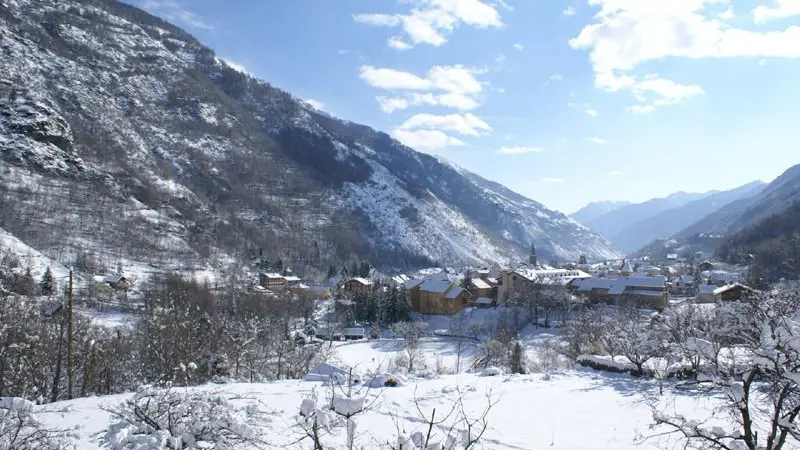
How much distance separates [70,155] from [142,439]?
154724 millimetres

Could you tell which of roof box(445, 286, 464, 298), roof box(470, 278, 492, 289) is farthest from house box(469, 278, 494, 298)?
roof box(445, 286, 464, 298)

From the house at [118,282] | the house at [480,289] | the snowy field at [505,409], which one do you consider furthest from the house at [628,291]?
the house at [118,282]

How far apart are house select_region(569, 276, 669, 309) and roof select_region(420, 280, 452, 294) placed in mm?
19638

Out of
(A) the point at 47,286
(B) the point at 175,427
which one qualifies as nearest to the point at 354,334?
(A) the point at 47,286

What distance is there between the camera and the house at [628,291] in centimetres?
6400

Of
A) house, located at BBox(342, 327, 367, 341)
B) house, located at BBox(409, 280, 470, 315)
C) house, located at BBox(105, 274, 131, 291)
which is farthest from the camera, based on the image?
house, located at BBox(105, 274, 131, 291)

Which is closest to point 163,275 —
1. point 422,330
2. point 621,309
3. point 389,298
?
point 389,298

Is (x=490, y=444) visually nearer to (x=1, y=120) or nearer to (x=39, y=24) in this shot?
(x=1, y=120)

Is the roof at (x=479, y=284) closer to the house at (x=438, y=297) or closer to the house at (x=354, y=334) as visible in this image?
the house at (x=438, y=297)

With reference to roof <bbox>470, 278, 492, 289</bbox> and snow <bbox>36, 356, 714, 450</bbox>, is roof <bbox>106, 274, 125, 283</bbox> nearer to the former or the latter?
roof <bbox>470, 278, 492, 289</bbox>

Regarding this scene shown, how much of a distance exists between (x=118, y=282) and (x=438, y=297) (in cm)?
5238

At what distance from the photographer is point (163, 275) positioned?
87.1 metres

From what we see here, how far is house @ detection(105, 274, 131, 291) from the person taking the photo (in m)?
74.6

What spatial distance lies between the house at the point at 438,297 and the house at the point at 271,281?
1451 inches
